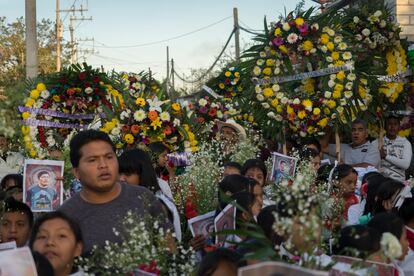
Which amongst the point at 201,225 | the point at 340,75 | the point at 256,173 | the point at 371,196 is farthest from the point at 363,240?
the point at 340,75

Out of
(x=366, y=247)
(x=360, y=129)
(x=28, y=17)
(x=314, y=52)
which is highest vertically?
(x=28, y=17)

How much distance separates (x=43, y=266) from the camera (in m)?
3.53

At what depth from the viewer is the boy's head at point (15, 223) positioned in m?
5.46

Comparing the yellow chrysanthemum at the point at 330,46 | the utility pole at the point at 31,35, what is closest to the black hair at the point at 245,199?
the yellow chrysanthemum at the point at 330,46

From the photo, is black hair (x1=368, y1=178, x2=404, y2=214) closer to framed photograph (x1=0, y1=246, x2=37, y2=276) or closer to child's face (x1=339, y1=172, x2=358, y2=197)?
child's face (x1=339, y1=172, x2=358, y2=197)

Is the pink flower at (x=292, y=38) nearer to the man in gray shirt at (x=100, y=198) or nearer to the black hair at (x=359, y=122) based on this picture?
the black hair at (x=359, y=122)

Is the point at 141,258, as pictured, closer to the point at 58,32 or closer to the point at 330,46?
the point at 330,46

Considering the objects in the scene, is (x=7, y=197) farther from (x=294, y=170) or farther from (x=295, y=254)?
(x=294, y=170)

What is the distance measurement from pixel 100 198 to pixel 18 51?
33.0m

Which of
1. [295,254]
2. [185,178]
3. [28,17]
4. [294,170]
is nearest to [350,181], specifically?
[294,170]

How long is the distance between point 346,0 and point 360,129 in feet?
36.7

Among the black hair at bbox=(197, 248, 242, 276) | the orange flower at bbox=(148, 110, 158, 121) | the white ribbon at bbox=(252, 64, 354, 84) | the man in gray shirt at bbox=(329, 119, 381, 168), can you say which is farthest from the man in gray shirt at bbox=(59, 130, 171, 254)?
the white ribbon at bbox=(252, 64, 354, 84)

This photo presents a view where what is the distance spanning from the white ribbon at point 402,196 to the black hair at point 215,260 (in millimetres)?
2333

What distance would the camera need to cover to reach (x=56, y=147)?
9461mm
